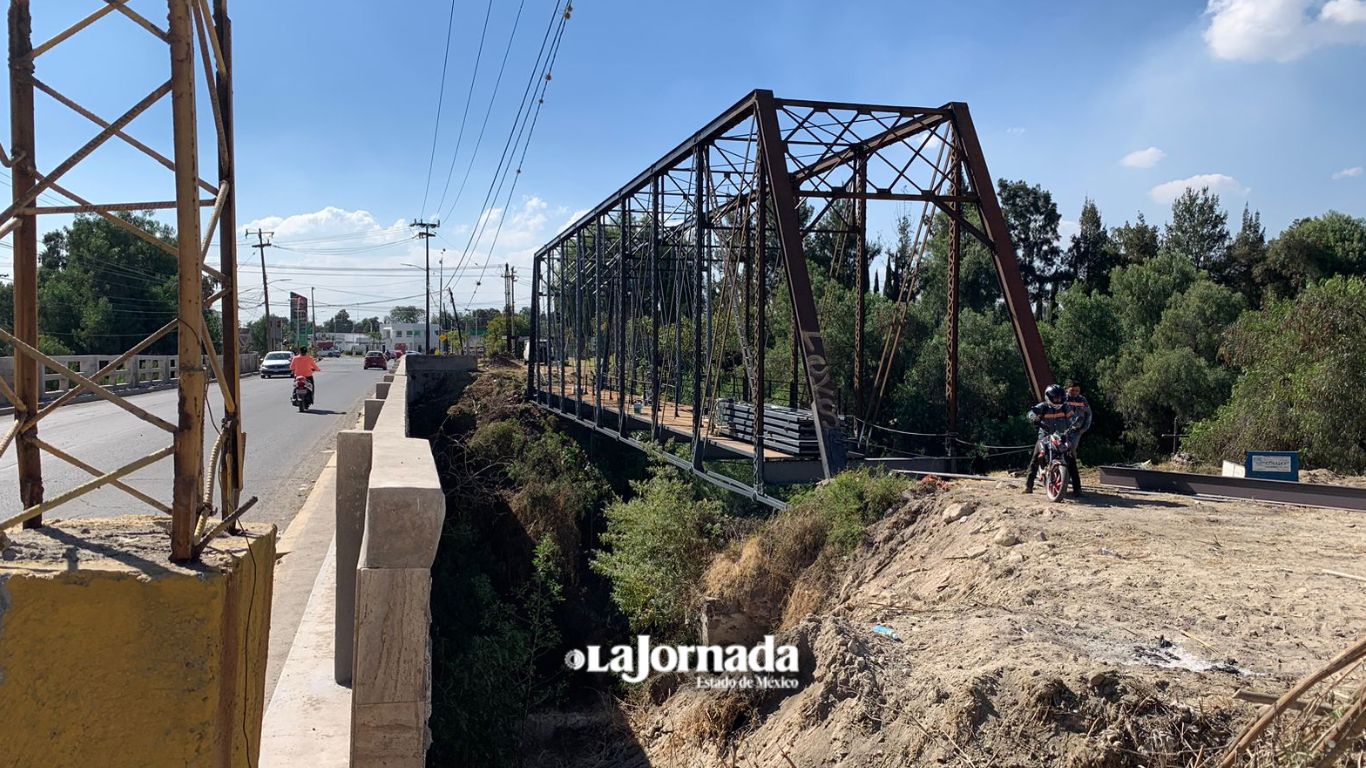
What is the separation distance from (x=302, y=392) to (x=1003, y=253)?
19875 mm

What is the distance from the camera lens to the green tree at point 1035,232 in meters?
48.8

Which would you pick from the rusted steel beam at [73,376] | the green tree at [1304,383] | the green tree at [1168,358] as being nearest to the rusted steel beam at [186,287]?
the rusted steel beam at [73,376]

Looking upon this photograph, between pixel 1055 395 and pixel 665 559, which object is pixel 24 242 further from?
pixel 665 559

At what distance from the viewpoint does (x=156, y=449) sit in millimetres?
16219

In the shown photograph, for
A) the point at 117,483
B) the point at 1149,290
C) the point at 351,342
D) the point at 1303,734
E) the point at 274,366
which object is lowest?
the point at 1303,734

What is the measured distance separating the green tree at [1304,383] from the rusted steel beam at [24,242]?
17.7 meters

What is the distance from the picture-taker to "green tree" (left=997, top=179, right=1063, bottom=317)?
48781 mm

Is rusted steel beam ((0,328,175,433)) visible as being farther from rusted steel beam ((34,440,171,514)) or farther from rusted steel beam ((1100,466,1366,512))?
rusted steel beam ((1100,466,1366,512))

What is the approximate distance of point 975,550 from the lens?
7.52 m

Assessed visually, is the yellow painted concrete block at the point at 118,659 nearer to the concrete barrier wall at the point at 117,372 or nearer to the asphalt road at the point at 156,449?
the asphalt road at the point at 156,449

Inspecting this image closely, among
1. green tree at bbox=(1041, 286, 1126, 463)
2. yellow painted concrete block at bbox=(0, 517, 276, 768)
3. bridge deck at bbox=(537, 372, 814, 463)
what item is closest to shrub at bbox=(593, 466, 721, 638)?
bridge deck at bbox=(537, 372, 814, 463)

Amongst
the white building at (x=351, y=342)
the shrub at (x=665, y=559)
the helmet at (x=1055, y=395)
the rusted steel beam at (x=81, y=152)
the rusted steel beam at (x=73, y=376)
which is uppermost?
the white building at (x=351, y=342)

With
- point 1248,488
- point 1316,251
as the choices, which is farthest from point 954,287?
point 1316,251

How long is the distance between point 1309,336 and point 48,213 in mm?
19427
